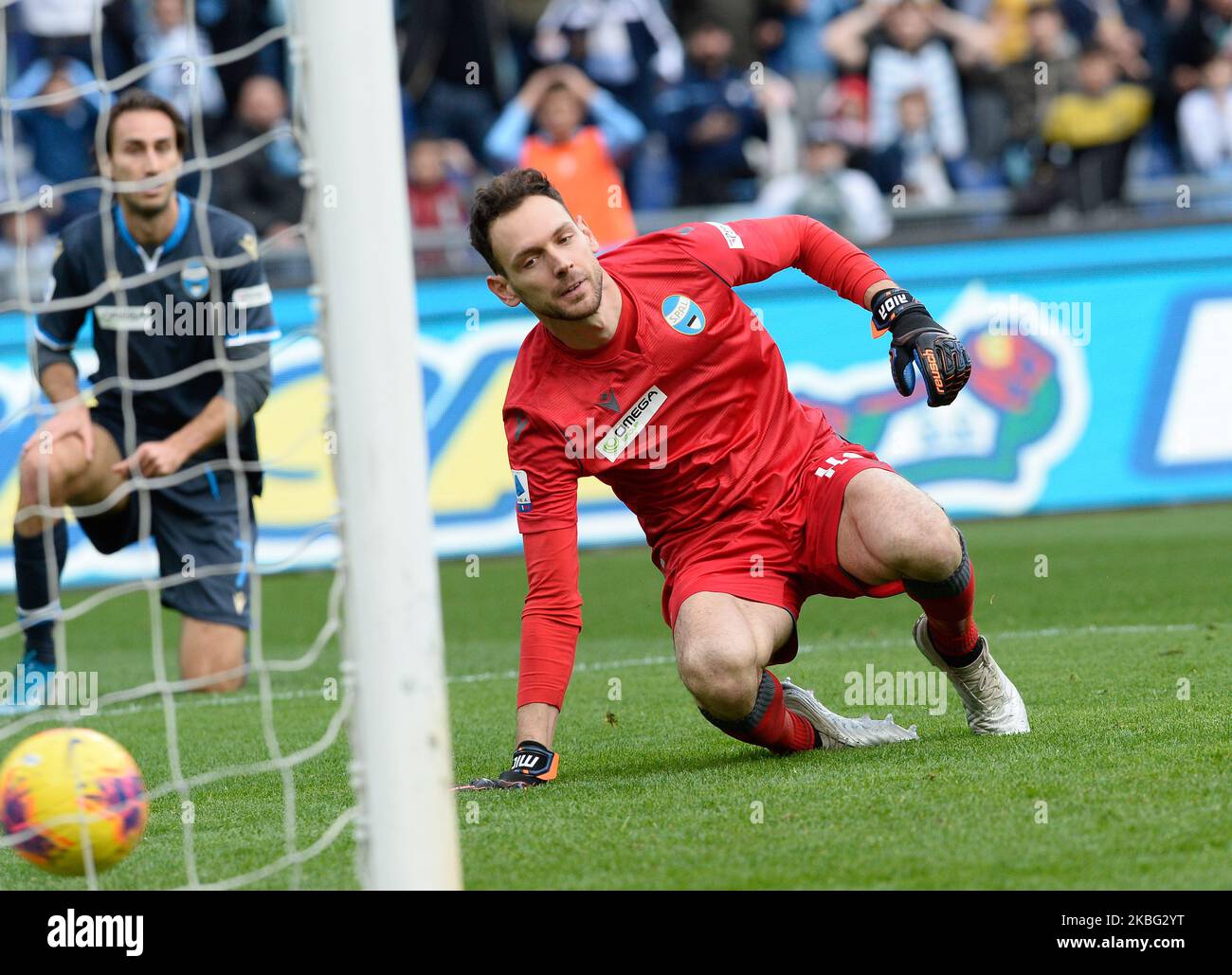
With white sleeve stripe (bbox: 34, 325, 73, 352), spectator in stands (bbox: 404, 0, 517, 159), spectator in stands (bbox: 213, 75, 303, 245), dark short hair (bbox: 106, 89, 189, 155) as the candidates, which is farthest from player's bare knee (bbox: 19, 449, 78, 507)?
spectator in stands (bbox: 404, 0, 517, 159)

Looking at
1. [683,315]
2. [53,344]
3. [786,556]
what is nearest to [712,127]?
[53,344]

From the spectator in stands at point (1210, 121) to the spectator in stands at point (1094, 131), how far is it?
481mm

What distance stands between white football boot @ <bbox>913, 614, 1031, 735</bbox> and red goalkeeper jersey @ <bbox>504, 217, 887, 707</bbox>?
587 mm

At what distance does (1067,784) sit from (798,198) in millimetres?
8651

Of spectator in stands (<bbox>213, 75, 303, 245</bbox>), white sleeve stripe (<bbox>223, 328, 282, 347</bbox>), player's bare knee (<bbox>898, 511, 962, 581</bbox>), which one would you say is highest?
spectator in stands (<bbox>213, 75, 303, 245</bbox>)

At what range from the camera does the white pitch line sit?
692 cm

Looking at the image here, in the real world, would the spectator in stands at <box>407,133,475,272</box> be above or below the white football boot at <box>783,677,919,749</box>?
above

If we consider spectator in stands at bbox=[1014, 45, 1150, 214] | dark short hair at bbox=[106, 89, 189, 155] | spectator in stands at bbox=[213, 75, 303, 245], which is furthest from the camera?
spectator in stands at bbox=[1014, 45, 1150, 214]

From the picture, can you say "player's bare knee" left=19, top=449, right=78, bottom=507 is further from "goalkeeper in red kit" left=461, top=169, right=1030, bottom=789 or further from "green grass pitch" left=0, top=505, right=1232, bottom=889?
"goalkeeper in red kit" left=461, top=169, right=1030, bottom=789

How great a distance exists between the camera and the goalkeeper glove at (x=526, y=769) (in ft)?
14.9

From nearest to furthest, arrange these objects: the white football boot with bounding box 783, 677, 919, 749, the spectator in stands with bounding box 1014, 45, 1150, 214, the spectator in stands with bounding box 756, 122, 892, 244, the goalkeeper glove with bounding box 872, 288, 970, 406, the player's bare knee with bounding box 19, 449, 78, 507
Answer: the goalkeeper glove with bounding box 872, 288, 970, 406 → the white football boot with bounding box 783, 677, 919, 749 → the player's bare knee with bounding box 19, 449, 78, 507 → the spectator in stands with bounding box 756, 122, 892, 244 → the spectator in stands with bounding box 1014, 45, 1150, 214

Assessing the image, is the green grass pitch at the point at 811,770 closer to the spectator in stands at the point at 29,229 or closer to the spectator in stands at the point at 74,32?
the spectator in stands at the point at 29,229

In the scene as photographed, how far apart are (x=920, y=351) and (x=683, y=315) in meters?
0.75
